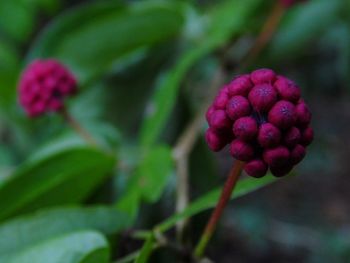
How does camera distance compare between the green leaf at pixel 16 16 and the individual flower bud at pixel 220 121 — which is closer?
the individual flower bud at pixel 220 121

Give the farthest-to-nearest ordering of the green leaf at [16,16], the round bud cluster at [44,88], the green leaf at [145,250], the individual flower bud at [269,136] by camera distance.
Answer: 1. the green leaf at [16,16]
2. the round bud cluster at [44,88]
3. the green leaf at [145,250]
4. the individual flower bud at [269,136]

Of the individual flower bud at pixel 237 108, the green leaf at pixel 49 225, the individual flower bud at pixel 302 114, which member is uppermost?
the individual flower bud at pixel 237 108

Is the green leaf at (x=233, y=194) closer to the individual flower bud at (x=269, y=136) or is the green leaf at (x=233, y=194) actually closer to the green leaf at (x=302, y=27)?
the individual flower bud at (x=269, y=136)

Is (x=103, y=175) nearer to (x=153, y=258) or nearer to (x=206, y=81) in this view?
(x=153, y=258)

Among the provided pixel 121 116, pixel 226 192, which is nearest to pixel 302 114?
pixel 226 192

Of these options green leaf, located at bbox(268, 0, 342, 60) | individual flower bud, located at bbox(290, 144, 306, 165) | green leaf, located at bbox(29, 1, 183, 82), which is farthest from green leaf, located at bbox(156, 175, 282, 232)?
green leaf, located at bbox(268, 0, 342, 60)

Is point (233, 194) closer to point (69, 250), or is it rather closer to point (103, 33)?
point (69, 250)

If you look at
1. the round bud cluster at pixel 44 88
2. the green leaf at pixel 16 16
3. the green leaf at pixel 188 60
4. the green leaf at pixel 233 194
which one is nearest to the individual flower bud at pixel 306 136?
the green leaf at pixel 233 194
